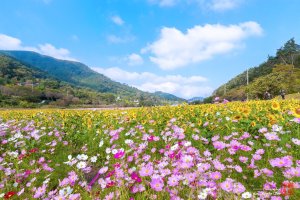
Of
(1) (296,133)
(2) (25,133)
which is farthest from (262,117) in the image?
(2) (25,133)

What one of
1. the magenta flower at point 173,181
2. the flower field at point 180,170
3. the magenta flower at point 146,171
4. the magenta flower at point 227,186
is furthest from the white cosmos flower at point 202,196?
the magenta flower at point 146,171

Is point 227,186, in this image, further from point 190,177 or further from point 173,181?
point 173,181

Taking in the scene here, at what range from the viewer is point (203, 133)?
4988 mm

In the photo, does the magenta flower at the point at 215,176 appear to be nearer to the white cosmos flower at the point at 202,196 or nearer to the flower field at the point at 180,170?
the flower field at the point at 180,170

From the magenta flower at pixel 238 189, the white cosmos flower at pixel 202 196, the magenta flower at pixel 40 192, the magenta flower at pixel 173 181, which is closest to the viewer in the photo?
the white cosmos flower at pixel 202 196

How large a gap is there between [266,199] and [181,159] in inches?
33.8

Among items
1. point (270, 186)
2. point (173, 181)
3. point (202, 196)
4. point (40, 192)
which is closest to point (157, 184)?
point (173, 181)

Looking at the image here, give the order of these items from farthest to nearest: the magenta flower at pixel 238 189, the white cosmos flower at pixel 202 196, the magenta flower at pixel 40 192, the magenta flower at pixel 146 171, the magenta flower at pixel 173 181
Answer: the magenta flower at pixel 40 192, the magenta flower at pixel 146 171, the magenta flower at pixel 173 181, the magenta flower at pixel 238 189, the white cosmos flower at pixel 202 196

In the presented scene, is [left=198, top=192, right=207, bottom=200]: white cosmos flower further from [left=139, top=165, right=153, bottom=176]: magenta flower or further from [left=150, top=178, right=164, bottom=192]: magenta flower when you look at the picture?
[left=139, top=165, right=153, bottom=176]: magenta flower

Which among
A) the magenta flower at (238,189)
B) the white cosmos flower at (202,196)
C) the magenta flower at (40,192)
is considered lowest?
the magenta flower at (40,192)

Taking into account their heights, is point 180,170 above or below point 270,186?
above

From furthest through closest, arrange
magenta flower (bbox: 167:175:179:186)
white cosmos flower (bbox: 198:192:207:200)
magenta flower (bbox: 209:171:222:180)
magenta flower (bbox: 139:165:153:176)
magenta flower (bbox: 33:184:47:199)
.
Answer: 1. magenta flower (bbox: 33:184:47:199)
2. magenta flower (bbox: 139:165:153:176)
3. magenta flower (bbox: 209:171:222:180)
4. magenta flower (bbox: 167:175:179:186)
5. white cosmos flower (bbox: 198:192:207:200)

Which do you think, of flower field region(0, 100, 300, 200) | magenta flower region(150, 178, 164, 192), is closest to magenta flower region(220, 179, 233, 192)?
flower field region(0, 100, 300, 200)

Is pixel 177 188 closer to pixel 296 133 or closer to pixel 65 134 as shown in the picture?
pixel 296 133
